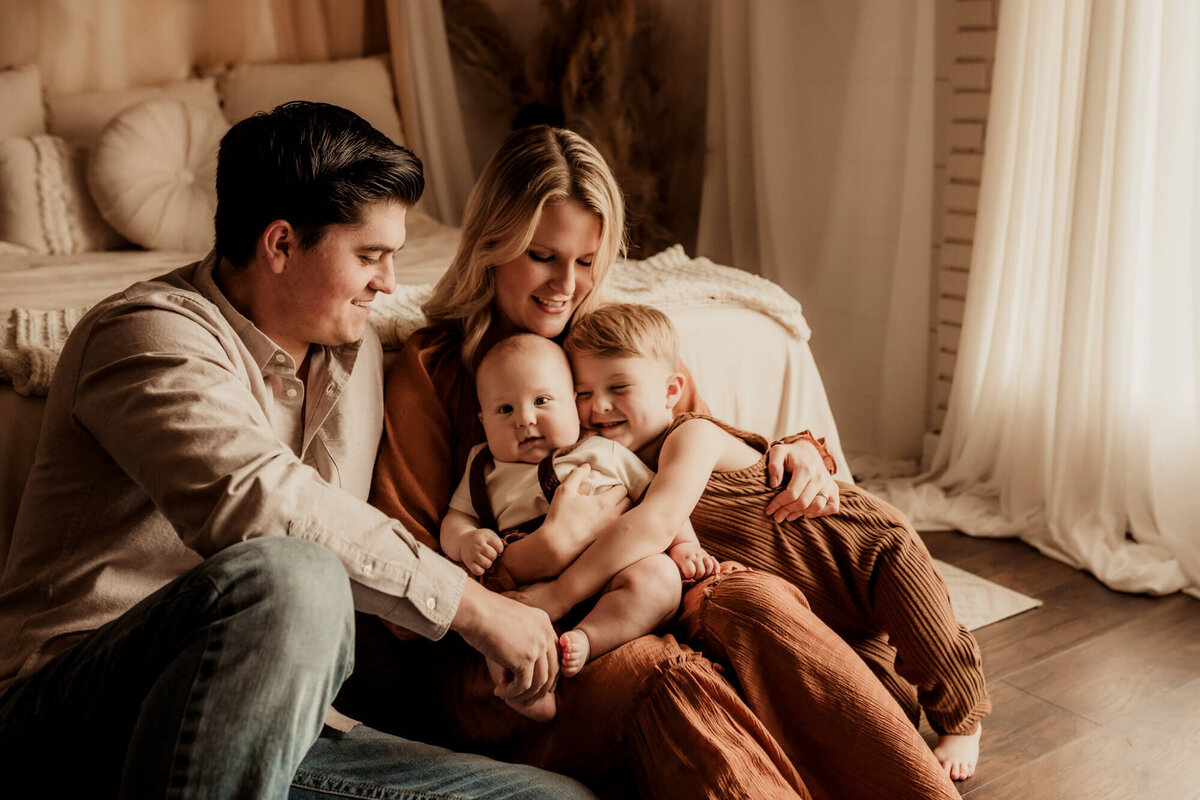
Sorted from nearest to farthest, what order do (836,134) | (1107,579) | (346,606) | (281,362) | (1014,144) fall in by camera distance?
1. (346,606)
2. (281,362)
3. (1107,579)
4. (1014,144)
5. (836,134)

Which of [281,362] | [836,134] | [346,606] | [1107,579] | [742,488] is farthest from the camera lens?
[836,134]

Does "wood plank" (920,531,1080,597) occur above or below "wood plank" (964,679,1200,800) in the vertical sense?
below

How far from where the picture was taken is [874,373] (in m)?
3.21

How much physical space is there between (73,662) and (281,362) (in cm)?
43

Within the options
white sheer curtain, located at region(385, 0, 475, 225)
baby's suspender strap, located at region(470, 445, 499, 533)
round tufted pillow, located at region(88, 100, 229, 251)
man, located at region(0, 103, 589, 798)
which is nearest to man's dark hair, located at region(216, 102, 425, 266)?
man, located at region(0, 103, 589, 798)

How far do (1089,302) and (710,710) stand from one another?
1.70m

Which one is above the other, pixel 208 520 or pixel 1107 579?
pixel 208 520

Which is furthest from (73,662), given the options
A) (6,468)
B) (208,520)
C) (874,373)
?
(874,373)

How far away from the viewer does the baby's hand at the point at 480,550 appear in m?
1.46

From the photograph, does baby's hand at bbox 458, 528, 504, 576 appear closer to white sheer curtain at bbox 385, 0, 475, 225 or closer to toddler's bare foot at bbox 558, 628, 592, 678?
toddler's bare foot at bbox 558, 628, 592, 678

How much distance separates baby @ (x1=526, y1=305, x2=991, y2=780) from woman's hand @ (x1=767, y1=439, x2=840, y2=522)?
1cm

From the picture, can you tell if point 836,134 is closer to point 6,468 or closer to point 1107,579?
point 1107,579

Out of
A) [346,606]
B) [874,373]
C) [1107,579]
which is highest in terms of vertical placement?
[346,606]

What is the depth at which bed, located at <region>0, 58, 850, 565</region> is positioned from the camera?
1.73 metres
